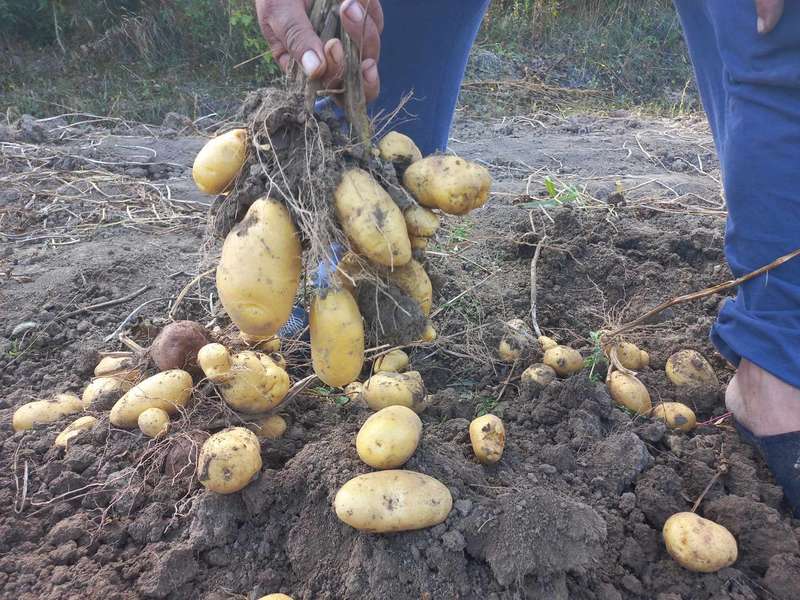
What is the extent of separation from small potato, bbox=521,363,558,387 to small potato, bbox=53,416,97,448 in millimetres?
1424

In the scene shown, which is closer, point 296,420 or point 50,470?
point 50,470

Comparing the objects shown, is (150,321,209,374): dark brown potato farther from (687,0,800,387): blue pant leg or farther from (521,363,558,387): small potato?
(687,0,800,387): blue pant leg

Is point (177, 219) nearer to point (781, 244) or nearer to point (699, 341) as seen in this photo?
point (699, 341)

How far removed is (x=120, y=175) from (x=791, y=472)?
429 cm

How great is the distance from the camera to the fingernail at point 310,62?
1.50 meters

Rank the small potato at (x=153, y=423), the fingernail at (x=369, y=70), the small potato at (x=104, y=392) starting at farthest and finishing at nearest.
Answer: the small potato at (x=104, y=392)
the small potato at (x=153, y=423)
the fingernail at (x=369, y=70)

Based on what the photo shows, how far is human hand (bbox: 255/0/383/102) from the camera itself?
150 centimetres

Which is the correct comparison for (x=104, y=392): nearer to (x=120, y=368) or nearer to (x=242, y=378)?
(x=120, y=368)

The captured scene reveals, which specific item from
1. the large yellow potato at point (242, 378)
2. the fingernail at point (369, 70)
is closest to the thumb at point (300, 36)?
the fingernail at point (369, 70)

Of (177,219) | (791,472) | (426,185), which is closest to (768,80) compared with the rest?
(426,185)

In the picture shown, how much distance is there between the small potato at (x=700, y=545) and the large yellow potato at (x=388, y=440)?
2.30 feet

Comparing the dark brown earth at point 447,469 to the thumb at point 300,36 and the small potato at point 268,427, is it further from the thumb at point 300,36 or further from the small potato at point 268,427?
the thumb at point 300,36

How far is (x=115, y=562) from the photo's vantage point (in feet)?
5.15

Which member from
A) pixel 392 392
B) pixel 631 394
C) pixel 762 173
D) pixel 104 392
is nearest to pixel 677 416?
pixel 631 394
